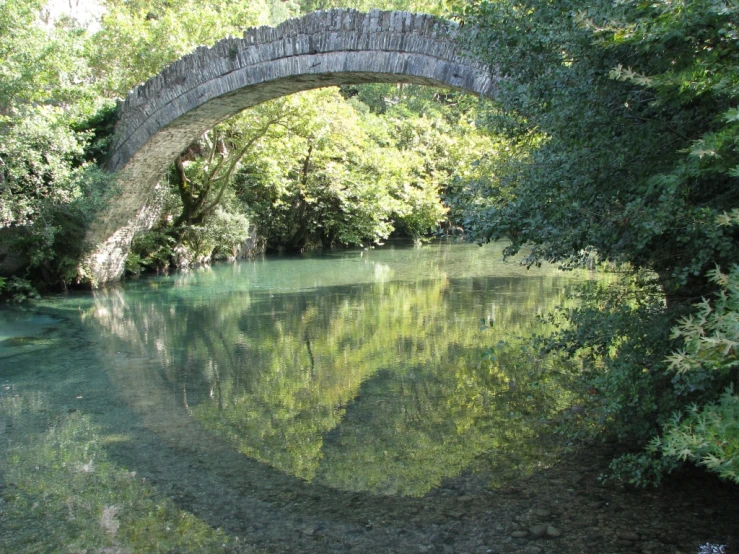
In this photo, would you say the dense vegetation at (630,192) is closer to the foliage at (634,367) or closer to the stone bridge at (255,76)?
the foliage at (634,367)

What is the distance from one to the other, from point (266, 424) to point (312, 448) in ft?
2.16

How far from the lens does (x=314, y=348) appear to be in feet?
24.8

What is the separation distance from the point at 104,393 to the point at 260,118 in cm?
1087

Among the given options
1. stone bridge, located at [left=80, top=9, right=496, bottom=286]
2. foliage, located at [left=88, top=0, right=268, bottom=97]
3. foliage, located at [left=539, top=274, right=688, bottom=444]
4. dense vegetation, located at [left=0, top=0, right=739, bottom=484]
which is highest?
foliage, located at [left=88, top=0, right=268, bottom=97]

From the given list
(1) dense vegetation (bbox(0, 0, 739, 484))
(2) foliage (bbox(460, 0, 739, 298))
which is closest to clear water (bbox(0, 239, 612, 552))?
(1) dense vegetation (bbox(0, 0, 739, 484))

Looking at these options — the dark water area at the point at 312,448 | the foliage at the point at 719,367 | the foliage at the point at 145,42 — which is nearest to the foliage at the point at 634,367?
the dark water area at the point at 312,448

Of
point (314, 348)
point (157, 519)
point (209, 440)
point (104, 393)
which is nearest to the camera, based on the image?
point (157, 519)

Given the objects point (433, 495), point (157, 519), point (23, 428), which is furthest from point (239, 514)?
point (23, 428)

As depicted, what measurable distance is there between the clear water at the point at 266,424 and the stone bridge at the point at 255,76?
2815mm

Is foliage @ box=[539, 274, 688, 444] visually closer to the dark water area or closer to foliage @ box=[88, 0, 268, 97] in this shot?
the dark water area

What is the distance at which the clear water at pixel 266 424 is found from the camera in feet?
11.4

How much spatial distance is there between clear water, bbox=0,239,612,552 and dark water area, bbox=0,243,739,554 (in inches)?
0.7

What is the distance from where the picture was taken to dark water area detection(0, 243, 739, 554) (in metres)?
3.32

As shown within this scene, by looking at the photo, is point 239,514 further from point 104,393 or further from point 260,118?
point 260,118
